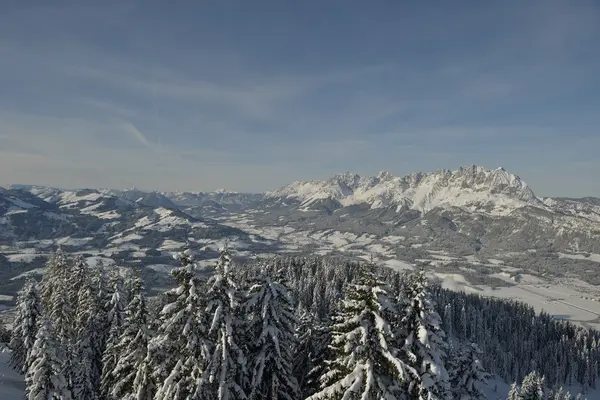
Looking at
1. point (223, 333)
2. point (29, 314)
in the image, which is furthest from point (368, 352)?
point (29, 314)

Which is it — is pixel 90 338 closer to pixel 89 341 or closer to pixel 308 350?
pixel 89 341

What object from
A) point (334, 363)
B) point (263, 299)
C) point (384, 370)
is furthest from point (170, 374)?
point (384, 370)

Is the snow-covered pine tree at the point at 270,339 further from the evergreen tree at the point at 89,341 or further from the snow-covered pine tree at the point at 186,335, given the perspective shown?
the evergreen tree at the point at 89,341

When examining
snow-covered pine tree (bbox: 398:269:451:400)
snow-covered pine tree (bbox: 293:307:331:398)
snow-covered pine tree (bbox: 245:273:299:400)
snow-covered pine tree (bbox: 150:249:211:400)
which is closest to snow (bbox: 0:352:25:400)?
Answer: snow-covered pine tree (bbox: 150:249:211:400)

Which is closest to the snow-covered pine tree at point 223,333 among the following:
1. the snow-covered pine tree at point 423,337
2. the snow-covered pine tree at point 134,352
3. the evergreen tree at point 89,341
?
the snow-covered pine tree at point 134,352

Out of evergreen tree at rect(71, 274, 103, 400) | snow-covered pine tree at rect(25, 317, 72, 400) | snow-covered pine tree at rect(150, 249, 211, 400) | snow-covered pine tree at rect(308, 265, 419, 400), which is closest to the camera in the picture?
snow-covered pine tree at rect(308, 265, 419, 400)

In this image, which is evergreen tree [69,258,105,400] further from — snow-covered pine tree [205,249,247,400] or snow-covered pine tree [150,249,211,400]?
snow-covered pine tree [205,249,247,400]

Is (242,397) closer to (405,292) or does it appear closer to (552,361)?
(405,292)
